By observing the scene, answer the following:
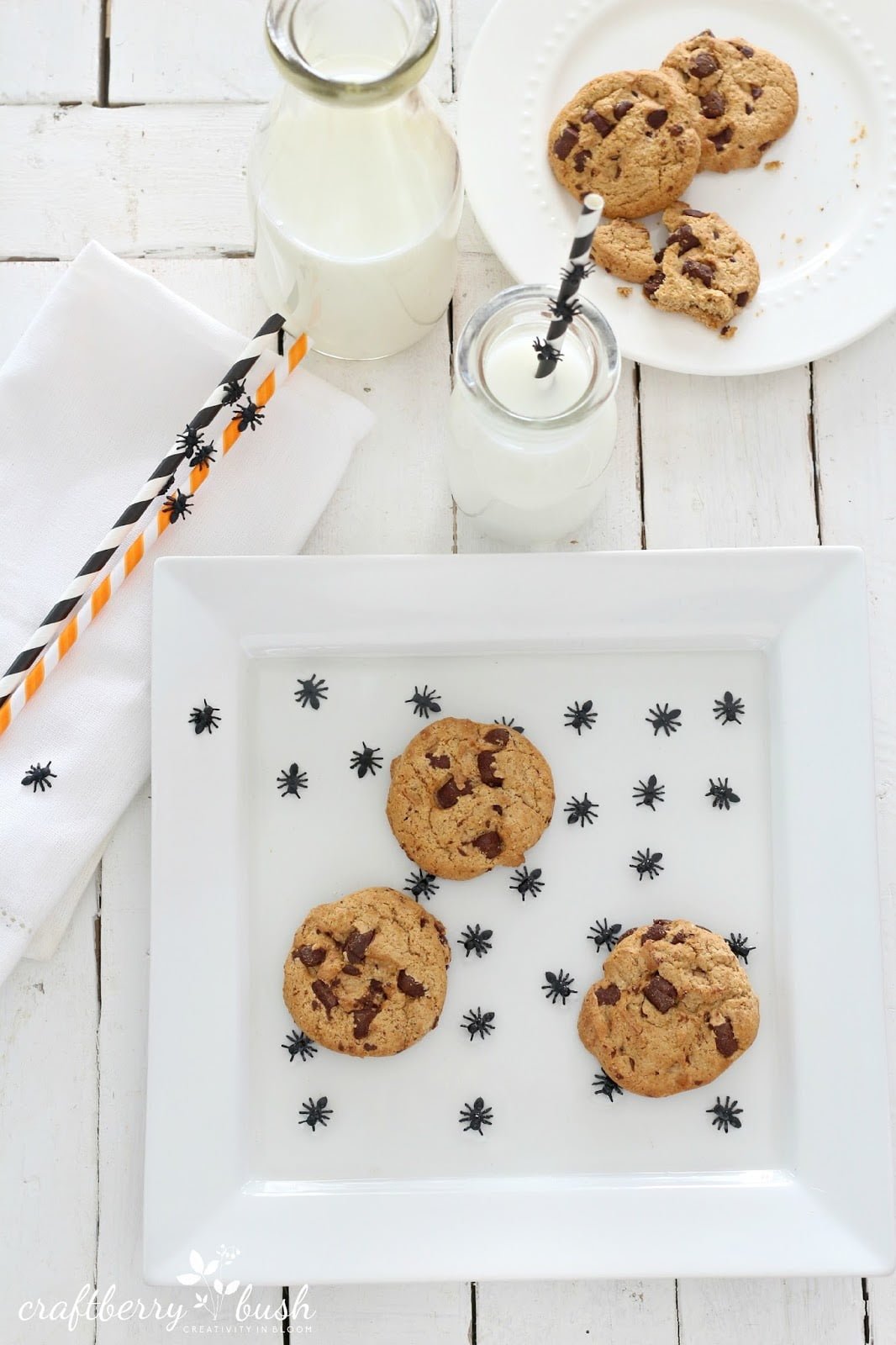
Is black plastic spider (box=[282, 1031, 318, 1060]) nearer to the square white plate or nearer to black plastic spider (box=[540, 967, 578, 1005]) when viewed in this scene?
the square white plate

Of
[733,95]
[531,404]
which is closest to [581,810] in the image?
[531,404]

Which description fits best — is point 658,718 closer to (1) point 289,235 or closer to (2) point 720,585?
(2) point 720,585

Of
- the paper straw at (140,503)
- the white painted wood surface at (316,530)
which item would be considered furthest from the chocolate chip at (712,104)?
the paper straw at (140,503)

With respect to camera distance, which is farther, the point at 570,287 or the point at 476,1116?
the point at 476,1116

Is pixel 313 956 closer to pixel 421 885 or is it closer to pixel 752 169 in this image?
pixel 421 885

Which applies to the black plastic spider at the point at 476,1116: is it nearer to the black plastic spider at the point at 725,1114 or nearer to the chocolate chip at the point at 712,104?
the black plastic spider at the point at 725,1114

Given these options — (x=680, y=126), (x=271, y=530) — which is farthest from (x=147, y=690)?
(x=680, y=126)
